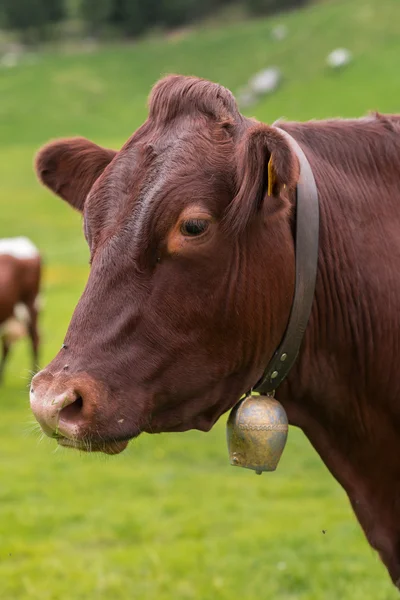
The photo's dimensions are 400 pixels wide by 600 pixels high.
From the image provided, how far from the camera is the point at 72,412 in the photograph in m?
2.40

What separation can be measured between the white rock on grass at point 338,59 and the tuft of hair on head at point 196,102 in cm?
4835

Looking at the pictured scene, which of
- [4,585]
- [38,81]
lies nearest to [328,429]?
[4,585]

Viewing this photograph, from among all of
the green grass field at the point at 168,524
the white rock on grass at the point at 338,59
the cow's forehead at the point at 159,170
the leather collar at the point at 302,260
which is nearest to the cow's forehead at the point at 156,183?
the cow's forehead at the point at 159,170

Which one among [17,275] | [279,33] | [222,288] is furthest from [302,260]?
[279,33]

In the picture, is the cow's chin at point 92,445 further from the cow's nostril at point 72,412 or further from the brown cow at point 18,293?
the brown cow at point 18,293

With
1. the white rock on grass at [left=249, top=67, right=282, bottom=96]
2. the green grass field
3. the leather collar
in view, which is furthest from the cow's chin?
the white rock on grass at [left=249, top=67, right=282, bottom=96]

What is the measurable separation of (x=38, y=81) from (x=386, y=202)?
53.0m

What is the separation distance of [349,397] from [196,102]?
1.04 m

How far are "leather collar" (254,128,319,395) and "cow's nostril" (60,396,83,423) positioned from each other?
605mm

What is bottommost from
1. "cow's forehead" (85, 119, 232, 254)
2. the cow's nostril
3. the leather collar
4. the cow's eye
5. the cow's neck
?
the cow's neck

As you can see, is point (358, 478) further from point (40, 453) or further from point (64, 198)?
point (40, 453)

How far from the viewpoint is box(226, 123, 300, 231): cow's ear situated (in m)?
2.35

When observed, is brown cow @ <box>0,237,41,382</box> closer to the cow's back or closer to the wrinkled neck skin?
the cow's back

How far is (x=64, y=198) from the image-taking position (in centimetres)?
322
